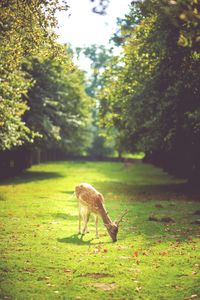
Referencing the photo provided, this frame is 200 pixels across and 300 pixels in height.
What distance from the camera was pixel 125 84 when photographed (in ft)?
124

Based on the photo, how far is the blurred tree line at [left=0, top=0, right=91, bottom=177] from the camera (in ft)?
63.4

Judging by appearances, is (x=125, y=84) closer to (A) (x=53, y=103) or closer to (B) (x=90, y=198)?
(A) (x=53, y=103)

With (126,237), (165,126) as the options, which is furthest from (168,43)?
(126,237)

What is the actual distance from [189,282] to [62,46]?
40.0ft

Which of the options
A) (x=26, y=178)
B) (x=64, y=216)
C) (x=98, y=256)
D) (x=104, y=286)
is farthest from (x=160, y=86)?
(x=104, y=286)

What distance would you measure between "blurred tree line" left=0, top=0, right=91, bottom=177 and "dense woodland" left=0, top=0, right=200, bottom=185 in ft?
0.14

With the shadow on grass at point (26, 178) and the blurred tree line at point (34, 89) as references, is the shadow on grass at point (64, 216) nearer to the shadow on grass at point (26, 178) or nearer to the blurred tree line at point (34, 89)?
the blurred tree line at point (34, 89)

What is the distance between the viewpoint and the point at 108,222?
1683 centimetres

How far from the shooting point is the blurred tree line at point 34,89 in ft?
63.4

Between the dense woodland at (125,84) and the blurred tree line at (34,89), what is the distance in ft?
0.14

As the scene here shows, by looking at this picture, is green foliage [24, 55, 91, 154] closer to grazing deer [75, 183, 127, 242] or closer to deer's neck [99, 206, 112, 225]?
grazing deer [75, 183, 127, 242]

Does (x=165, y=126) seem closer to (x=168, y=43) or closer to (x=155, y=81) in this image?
(x=155, y=81)

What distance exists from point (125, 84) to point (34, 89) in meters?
16.6

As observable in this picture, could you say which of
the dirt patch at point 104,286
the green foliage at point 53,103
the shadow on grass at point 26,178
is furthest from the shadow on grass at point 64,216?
the green foliage at point 53,103
